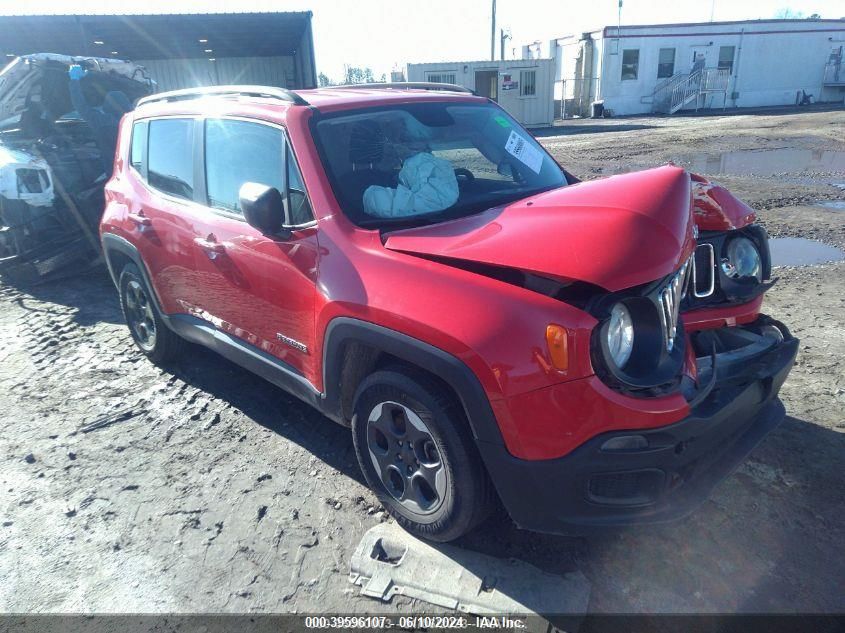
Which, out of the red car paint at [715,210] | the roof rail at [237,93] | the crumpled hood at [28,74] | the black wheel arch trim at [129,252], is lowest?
the black wheel arch trim at [129,252]

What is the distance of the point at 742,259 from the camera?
3.15 m

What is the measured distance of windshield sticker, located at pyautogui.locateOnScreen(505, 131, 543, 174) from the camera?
3701mm

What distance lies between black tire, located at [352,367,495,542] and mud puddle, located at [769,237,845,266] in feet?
17.1

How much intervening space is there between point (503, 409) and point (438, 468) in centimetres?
52

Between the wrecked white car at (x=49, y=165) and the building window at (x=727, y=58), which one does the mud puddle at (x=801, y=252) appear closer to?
the wrecked white car at (x=49, y=165)

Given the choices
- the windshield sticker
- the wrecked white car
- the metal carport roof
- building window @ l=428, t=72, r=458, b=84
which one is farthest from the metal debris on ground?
building window @ l=428, t=72, r=458, b=84

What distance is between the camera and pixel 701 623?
227cm

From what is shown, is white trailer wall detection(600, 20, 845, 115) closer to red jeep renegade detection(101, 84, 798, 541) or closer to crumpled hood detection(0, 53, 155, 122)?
crumpled hood detection(0, 53, 155, 122)

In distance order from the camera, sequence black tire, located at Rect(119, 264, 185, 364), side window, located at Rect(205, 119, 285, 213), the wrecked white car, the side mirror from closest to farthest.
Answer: the side mirror, side window, located at Rect(205, 119, 285, 213), black tire, located at Rect(119, 264, 185, 364), the wrecked white car

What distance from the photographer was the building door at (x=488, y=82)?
27.5 meters

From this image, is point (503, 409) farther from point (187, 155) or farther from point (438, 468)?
point (187, 155)

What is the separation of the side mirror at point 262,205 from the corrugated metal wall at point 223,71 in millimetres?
29155

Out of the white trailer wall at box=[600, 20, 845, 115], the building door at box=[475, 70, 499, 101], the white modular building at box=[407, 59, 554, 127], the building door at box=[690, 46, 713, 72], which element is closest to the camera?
the white modular building at box=[407, 59, 554, 127]

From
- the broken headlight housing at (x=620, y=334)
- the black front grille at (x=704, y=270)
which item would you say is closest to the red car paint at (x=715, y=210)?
the black front grille at (x=704, y=270)
